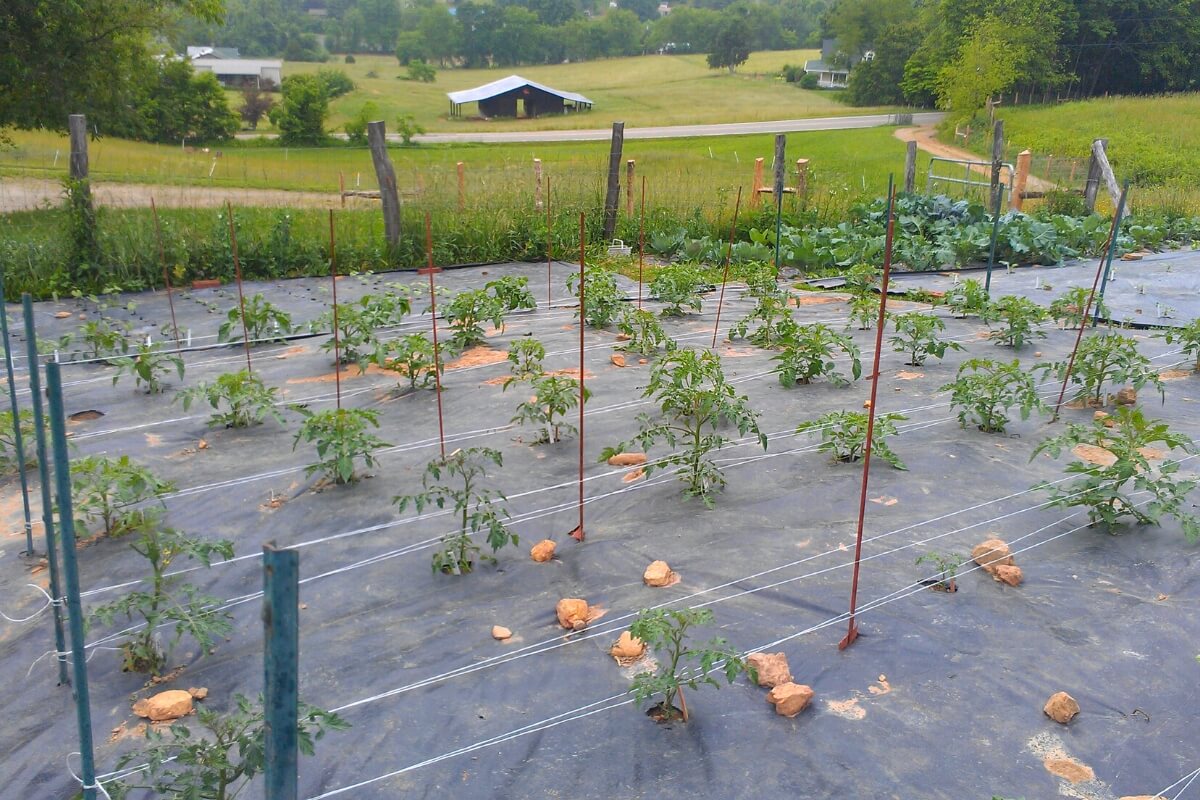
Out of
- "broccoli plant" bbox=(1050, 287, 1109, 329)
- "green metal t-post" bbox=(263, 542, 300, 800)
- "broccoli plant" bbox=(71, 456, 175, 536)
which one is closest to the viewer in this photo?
"green metal t-post" bbox=(263, 542, 300, 800)

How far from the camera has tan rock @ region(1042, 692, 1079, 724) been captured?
2732 millimetres

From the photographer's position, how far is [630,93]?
177ft

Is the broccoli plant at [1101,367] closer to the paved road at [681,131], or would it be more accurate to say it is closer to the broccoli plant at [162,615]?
the broccoli plant at [162,615]

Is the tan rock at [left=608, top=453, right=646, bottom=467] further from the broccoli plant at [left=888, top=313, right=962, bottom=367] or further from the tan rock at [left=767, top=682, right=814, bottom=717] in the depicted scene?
the broccoli plant at [left=888, top=313, right=962, bottom=367]

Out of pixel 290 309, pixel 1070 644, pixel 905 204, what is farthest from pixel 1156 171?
pixel 1070 644

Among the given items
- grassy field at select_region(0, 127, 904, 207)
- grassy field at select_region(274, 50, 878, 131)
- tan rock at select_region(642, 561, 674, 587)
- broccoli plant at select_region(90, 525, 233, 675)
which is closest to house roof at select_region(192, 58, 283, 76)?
grassy field at select_region(274, 50, 878, 131)

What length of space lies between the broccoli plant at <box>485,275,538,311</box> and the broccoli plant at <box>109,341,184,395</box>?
2476 mm

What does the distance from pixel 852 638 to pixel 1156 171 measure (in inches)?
876

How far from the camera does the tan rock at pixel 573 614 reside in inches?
128

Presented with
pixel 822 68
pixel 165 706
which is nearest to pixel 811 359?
pixel 165 706

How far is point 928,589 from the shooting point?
11.3 ft

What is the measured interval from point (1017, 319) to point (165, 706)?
589 centimetres

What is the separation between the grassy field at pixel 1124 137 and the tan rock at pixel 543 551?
14.7 meters

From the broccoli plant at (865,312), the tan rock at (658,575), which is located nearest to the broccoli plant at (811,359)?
the broccoli plant at (865,312)
